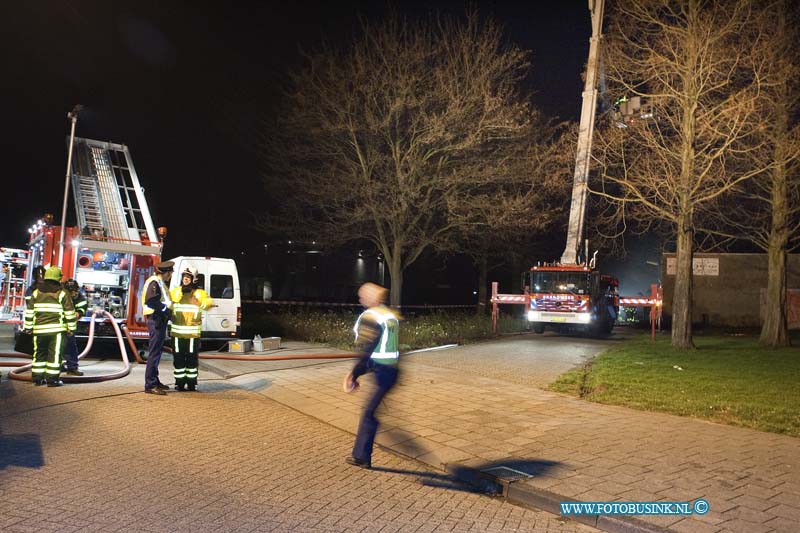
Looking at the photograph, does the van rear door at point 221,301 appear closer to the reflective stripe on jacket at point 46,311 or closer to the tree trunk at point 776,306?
the reflective stripe on jacket at point 46,311

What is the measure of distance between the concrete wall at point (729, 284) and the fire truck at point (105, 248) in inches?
953

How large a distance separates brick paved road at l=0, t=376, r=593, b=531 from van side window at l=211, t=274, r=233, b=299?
250 inches

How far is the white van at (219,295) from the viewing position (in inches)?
553

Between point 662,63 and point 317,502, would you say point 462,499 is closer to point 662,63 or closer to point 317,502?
point 317,502

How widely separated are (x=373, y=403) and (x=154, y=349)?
4612 millimetres

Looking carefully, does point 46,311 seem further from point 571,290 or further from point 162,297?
point 571,290

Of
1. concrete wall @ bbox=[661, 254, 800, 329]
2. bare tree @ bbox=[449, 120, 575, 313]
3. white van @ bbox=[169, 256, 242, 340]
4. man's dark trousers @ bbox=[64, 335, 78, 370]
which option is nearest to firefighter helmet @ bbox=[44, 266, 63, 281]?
man's dark trousers @ bbox=[64, 335, 78, 370]

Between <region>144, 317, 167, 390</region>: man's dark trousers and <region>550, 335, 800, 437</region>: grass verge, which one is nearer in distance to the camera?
<region>550, 335, 800, 437</region>: grass verge

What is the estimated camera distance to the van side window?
14.1m

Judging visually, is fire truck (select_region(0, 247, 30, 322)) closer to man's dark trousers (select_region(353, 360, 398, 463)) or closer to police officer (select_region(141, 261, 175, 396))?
police officer (select_region(141, 261, 175, 396))

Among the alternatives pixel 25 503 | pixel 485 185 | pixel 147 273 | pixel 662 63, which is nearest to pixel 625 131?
pixel 662 63

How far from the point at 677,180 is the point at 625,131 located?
70.1 inches

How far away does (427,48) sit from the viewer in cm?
1780

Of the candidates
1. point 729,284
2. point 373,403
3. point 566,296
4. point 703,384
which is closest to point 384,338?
point 373,403
